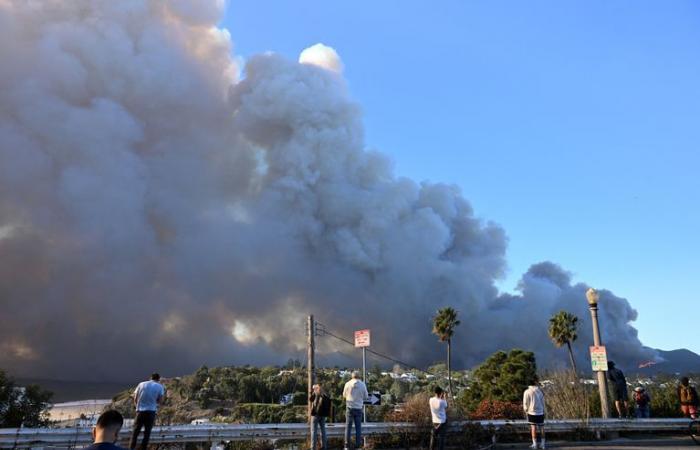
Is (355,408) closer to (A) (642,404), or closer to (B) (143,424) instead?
(B) (143,424)

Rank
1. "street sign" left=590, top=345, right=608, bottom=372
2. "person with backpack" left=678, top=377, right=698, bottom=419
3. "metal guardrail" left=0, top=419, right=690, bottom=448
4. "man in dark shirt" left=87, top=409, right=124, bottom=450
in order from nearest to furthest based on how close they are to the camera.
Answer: "man in dark shirt" left=87, top=409, right=124, bottom=450
"metal guardrail" left=0, top=419, right=690, bottom=448
"person with backpack" left=678, top=377, right=698, bottom=419
"street sign" left=590, top=345, right=608, bottom=372

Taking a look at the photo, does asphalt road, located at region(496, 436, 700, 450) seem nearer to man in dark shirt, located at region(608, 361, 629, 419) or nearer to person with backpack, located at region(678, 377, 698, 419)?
person with backpack, located at region(678, 377, 698, 419)

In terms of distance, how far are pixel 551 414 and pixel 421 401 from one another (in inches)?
263

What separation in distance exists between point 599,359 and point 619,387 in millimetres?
1619

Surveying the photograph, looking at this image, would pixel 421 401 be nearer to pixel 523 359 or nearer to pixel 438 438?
pixel 438 438

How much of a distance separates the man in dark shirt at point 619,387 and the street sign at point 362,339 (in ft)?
25.4

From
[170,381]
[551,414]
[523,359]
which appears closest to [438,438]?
[551,414]

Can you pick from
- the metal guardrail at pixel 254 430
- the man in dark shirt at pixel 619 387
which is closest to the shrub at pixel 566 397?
the man in dark shirt at pixel 619 387

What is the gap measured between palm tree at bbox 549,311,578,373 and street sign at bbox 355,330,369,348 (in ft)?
117

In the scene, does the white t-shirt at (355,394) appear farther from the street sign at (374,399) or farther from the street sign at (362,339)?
the street sign at (362,339)

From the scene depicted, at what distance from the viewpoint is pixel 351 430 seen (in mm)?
10938

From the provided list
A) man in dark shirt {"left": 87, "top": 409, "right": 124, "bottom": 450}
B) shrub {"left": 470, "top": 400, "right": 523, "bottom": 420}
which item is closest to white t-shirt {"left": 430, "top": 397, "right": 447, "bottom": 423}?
shrub {"left": 470, "top": 400, "right": 523, "bottom": 420}

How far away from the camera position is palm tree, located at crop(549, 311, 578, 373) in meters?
44.8

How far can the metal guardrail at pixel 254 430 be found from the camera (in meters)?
9.41
